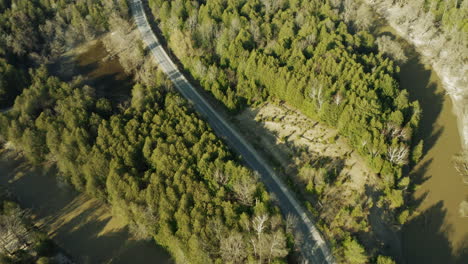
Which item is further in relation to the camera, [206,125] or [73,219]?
[206,125]

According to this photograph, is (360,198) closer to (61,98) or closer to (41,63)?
(61,98)

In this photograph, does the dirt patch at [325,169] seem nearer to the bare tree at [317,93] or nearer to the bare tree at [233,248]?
the bare tree at [317,93]

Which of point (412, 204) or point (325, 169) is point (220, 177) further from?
point (412, 204)

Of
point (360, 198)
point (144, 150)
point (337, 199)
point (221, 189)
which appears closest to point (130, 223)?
point (144, 150)

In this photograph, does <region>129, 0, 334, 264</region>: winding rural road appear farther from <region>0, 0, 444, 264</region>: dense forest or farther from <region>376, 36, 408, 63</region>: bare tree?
<region>376, 36, 408, 63</region>: bare tree

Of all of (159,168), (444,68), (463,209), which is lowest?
(463,209)

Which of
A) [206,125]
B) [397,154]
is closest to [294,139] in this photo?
[206,125]

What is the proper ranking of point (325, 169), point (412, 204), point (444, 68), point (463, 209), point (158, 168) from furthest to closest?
point (444, 68)
point (325, 169)
point (412, 204)
point (158, 168)
point (463, 209)

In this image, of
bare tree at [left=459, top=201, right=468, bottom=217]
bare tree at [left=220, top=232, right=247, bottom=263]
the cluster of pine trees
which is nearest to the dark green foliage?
bare tree at [left=459, top=201, right=468, bottom=217]
